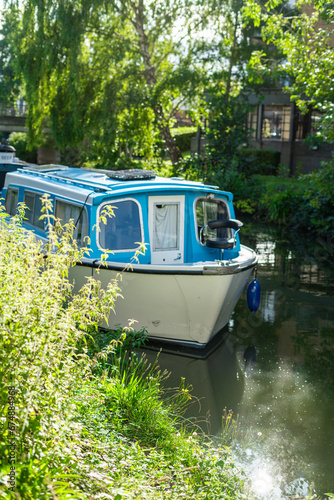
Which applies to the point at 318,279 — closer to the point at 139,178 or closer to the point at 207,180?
the point at 139,178

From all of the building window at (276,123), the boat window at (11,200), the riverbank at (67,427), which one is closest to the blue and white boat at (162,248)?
the boat window at (11,200)

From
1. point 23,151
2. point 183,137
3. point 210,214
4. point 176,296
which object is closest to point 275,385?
point 176,296

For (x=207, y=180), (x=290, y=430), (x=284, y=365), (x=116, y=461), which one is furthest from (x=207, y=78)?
(x=116, y=461)

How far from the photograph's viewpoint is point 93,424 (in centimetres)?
514

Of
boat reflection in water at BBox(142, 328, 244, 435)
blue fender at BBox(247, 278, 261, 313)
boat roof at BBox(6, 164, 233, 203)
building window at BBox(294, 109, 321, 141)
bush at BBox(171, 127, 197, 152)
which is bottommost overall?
boat reflection in water at BBox(142, 328, 244, 435)

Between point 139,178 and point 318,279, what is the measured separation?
614 centimetres

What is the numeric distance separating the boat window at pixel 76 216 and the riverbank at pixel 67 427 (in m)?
3.00

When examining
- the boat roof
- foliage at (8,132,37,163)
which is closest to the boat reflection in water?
the boat roof

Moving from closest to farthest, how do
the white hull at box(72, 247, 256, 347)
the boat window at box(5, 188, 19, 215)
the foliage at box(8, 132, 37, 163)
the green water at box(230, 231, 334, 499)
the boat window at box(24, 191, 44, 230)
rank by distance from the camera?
the green water at box(230, 231, 334, 499) < the white hull at box(72, 247, 256, 347) < the boat window at box(24, 191, 44, 230) < the boat window at box(5, 188, 19, 215) < the foliage at box(8, 132, 37, 163)

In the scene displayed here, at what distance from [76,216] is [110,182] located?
849 mm

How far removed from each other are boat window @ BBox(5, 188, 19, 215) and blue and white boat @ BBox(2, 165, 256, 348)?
1.58 metres

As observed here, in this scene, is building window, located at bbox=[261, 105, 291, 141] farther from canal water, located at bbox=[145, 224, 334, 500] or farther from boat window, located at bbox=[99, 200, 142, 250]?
boat window, located at bbox=[99, 200, 142, 250]

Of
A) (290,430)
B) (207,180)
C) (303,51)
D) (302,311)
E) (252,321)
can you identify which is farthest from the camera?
(207,180)

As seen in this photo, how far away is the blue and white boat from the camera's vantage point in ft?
27.6
